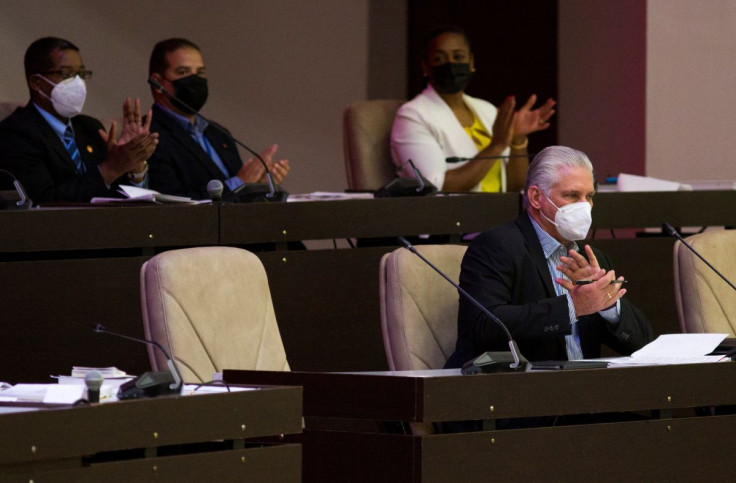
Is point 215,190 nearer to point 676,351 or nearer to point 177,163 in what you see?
point 177,163

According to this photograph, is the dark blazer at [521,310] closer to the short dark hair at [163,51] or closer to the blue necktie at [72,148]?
the blue necktie at [72,148]

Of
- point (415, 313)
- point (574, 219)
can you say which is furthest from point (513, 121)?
point (415, 313)

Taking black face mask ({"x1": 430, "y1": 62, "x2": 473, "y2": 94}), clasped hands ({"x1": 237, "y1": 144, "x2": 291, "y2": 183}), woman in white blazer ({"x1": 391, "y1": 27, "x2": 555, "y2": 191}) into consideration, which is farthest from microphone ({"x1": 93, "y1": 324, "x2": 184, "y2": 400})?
black face mask ({"x1": 430, "y1": 62, "x2": 473, "y2": 94})

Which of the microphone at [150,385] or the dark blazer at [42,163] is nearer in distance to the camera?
the microphone at [150,385]

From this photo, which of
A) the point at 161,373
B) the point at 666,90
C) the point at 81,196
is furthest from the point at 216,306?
the point at 666,90

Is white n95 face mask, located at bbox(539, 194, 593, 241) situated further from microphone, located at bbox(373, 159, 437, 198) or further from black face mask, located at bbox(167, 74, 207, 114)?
black face mask, located at bbox(167, 74, 207, 114)

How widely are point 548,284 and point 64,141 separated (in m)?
2.00

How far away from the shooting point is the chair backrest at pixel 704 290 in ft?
12.9

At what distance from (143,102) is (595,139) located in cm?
231

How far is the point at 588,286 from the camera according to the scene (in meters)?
3.36

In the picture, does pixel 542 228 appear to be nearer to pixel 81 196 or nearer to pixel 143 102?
pixel 81 196

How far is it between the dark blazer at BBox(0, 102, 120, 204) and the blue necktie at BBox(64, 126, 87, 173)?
0.02 meters

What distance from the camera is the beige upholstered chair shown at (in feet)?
10.9

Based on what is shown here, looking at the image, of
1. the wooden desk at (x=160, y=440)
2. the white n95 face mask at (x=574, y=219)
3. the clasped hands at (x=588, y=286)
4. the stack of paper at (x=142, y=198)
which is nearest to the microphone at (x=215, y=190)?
the stack of paper at (x=142, y=198)
